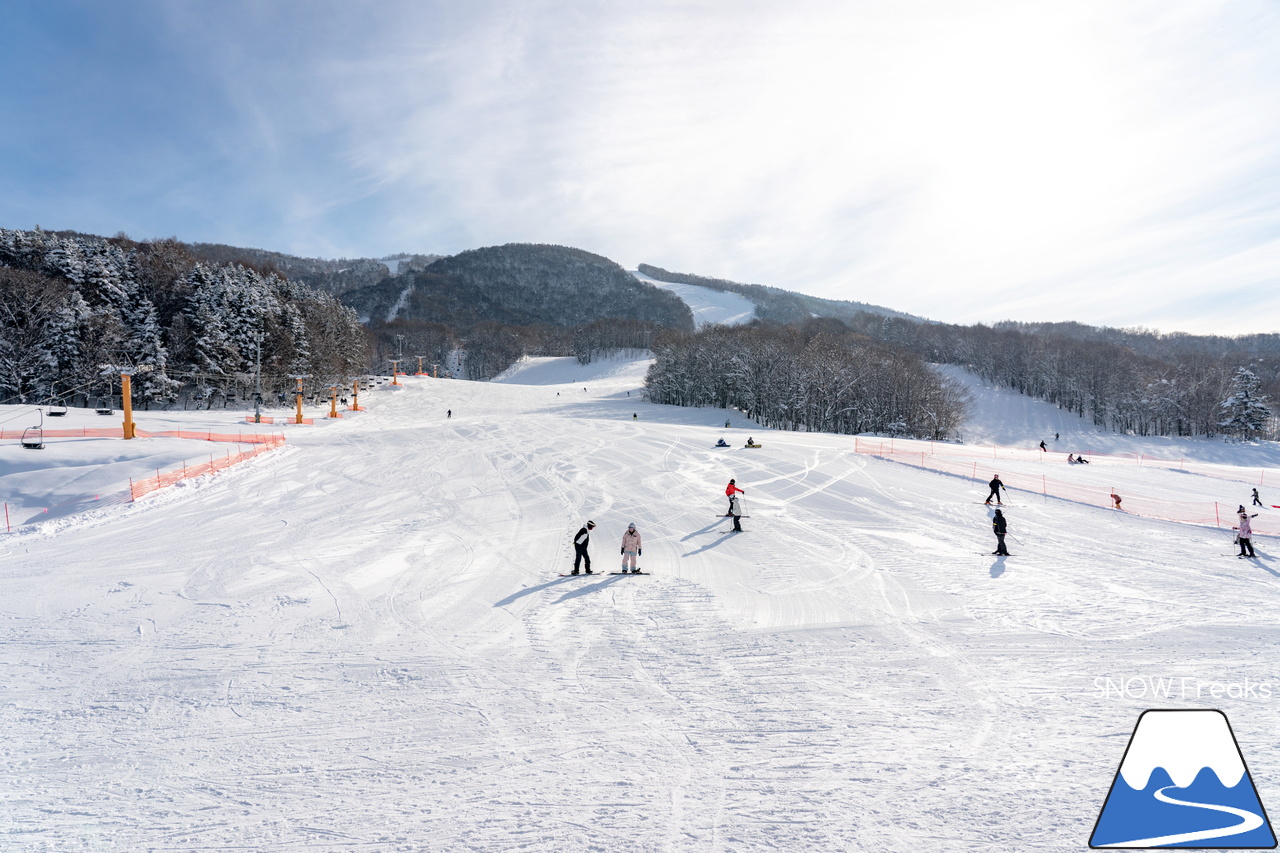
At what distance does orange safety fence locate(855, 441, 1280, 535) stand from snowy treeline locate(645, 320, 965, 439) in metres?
30.6

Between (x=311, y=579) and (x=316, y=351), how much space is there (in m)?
52.0

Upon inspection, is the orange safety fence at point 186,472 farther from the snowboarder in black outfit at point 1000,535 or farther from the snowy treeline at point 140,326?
the snowboarder in black outfit at point 1000,535

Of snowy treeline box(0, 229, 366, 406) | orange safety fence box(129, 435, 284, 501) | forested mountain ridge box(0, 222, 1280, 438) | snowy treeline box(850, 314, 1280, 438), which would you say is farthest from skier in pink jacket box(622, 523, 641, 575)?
snowy treeline box(850, 314, 1280, 438)

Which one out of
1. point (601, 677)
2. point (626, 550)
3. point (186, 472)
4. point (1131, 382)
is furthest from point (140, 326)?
point (1131, 382)

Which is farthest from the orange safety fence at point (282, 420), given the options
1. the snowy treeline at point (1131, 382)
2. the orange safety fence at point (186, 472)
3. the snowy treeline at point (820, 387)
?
the snowy treeline at point (1131, 382)

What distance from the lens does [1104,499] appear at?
20031 millimetres

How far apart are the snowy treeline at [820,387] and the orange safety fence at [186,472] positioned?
47.5 meters

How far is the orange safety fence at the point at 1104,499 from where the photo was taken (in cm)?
1719

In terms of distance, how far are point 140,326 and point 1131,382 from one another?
119 metres

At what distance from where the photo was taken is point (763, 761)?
5.78 metres

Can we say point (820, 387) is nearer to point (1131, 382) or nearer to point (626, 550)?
point (626, 550)

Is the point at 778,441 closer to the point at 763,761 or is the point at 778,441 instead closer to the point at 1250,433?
the point at 763,761

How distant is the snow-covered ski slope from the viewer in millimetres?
5039

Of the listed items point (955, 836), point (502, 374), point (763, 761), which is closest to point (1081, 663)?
point (955, 836)
